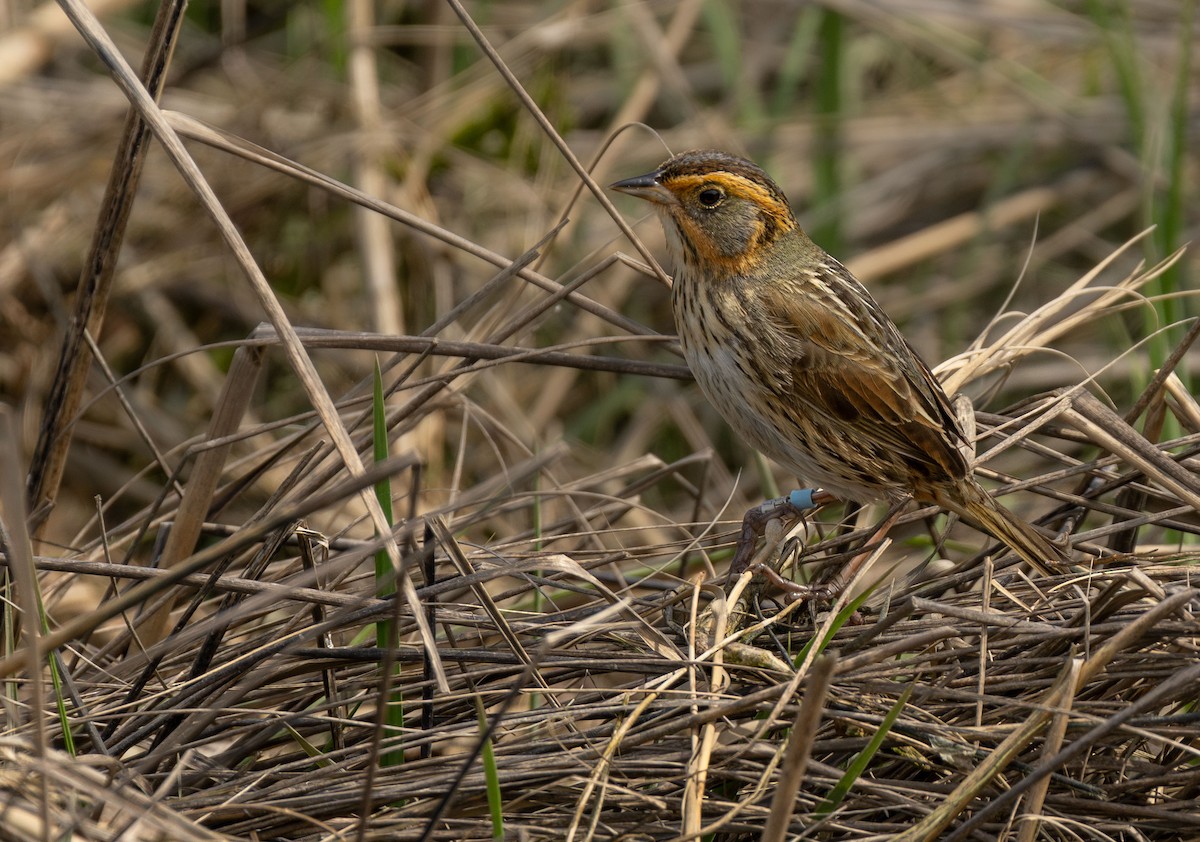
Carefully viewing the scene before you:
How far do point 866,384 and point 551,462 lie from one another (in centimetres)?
149

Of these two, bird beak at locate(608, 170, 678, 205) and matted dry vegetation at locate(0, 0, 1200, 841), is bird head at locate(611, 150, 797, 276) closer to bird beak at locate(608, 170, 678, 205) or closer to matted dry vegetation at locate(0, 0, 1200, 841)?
bird beak at locate(608, 170, 678, 205)

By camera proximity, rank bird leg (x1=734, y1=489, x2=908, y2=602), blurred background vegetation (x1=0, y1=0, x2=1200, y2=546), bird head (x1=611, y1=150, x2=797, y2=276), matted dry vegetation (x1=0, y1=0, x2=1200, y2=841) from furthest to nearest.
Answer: blurred background vegetation (x1=0, y1=0, x2=1200, y2=546)
bird head (x1=611, y1=150, x2=797, y2=276)
bird leg (x1=734, y1=489, x2=908, y2=602)
matted dry vegetation (x1=0, y1=0, x2=1200, y2=841)

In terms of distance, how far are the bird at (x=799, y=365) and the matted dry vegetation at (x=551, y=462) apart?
143 millimetres

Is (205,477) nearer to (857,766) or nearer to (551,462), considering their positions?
(551,462)

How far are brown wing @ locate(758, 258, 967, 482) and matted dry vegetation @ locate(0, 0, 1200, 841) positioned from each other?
0.14 metres

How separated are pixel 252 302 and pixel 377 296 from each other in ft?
2.66

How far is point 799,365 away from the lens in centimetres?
369

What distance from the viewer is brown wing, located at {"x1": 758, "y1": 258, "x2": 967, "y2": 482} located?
11.9 feet

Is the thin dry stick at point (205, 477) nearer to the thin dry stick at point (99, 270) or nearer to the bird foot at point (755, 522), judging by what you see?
the thin dry stick at point (99, 270)

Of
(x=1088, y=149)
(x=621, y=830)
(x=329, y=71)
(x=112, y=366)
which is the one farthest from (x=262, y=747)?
(x=1088, y=149)

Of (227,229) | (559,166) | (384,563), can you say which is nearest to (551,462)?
(384,563)

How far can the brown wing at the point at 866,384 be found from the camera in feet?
11.9

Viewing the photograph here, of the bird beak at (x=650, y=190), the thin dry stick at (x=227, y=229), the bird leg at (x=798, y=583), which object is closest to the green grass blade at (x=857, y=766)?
the bird leg at (x=798, y=583)

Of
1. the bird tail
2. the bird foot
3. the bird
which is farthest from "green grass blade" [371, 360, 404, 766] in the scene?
the bird tail
